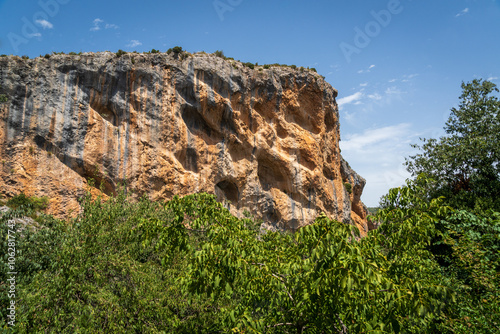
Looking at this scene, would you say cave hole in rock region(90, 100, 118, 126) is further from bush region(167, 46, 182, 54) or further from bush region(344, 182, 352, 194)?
bush region(344, 182, 352, 194)

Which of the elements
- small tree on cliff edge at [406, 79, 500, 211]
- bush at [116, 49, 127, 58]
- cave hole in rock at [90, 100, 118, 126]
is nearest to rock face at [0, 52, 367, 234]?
cave hole in rock at [90, 100, 118, 126]

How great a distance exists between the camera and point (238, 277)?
4.39 meters

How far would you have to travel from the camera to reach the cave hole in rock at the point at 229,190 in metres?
27.4

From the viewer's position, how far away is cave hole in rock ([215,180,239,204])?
27.4 m

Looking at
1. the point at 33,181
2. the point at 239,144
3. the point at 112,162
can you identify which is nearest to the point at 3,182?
the point at 33,181

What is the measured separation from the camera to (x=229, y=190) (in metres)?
27.8

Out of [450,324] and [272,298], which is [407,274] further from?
[272,298]

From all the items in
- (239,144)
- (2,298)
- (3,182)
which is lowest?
(2,298)

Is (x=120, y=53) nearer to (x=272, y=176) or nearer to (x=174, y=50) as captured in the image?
(x=174, y=50)

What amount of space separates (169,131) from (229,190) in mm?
6849

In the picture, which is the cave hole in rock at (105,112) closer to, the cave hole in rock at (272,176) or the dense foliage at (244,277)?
the cave hole in rock at (272,176)

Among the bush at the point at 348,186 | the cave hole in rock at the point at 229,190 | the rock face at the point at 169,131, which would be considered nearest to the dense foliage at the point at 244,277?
the rock face at the point at 169,131

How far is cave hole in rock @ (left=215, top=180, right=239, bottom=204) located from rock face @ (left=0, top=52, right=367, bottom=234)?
0.08 metres

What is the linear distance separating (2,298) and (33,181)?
16135mm
